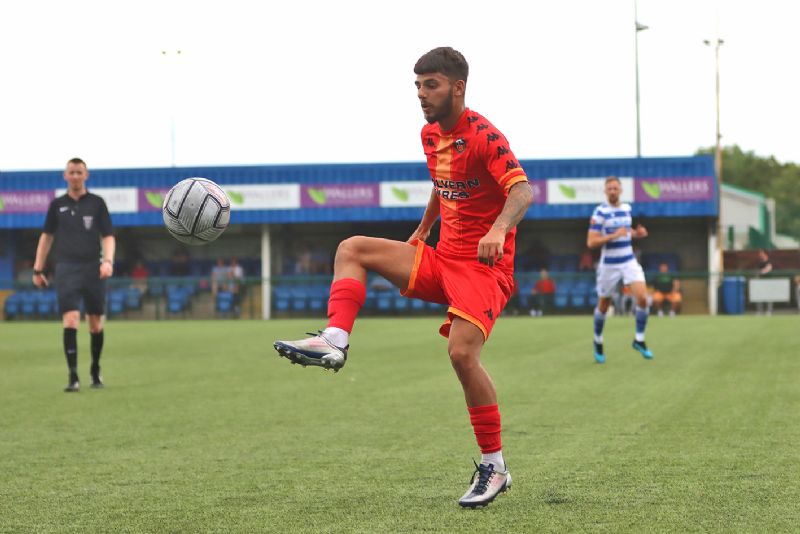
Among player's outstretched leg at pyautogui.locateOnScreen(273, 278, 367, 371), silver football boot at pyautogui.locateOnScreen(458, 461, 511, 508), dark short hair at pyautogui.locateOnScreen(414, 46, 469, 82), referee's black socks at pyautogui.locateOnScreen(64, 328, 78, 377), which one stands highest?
dark short hair at pyautogui.locateOnScreen(414, 46, 469, 82)

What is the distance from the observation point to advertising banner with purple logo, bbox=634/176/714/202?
3744cm

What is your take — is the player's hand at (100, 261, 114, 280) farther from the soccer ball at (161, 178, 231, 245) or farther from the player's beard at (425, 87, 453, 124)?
the player's beard at (425, 87, 453, 124)

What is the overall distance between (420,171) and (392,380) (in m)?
27.2

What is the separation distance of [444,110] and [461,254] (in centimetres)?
71

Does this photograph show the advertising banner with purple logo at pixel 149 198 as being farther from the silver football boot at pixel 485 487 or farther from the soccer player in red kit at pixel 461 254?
the silver football boot at pixel 485 487

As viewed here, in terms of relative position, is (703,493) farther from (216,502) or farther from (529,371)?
(529,371)

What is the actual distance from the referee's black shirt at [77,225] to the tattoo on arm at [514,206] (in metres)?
7.10

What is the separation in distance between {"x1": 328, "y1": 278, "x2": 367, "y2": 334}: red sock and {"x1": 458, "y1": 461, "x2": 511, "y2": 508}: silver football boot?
919 millimetres

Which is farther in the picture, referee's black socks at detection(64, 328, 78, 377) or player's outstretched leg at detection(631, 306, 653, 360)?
player's outstretched leg at detection(631, 306, 653, 360)

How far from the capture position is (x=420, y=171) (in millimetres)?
38875

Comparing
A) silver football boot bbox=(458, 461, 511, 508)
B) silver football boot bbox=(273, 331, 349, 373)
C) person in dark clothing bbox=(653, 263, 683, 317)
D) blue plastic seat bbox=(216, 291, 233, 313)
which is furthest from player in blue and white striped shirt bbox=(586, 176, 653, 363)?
blue plastic seat bbox=(216, 291, 233, 313)

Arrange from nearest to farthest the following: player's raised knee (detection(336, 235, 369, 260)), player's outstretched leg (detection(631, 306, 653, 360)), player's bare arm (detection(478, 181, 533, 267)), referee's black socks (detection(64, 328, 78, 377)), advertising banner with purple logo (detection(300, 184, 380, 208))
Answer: player's bare arm (detection(478, 181, 533, 267)) < player's raised knee (detection(336, 235, 369, 260)) < referee's black socks (detection(64, 328, 78, 377)) < player's outstretched leg (detection(631, 306, 653, 360)) < advertising banner with purple logo (detection(300, 184, 380, 208))

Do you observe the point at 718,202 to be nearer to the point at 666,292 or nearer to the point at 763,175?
the point at 666,292

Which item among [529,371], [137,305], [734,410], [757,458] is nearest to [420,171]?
[137,305]
